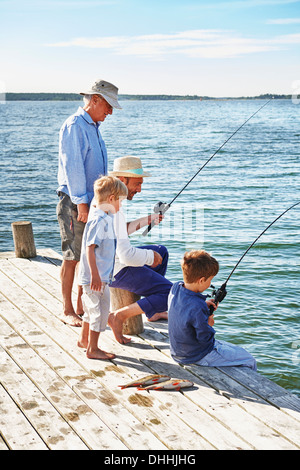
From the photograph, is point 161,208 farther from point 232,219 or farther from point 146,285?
point 232,219

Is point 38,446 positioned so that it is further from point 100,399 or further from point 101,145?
point 101,145

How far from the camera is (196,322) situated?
11.1 feet

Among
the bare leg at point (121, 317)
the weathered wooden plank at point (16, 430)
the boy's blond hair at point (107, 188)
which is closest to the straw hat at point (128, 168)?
the boy's blond hair at point (107, 188)

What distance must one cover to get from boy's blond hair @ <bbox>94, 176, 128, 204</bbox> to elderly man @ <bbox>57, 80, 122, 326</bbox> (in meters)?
0.44

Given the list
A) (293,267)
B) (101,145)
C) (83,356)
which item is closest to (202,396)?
(83,356)

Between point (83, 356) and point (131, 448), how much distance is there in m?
1.08

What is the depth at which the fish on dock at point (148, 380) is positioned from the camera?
3271 millimetres

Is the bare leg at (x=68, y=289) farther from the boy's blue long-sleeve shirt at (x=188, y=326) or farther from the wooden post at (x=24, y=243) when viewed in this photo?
the wooden post at (x=24, y=243)

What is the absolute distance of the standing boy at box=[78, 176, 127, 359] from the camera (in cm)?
346

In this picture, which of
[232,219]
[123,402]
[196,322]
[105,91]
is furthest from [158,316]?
[232,219]

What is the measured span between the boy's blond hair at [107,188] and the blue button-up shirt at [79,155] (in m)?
0.44

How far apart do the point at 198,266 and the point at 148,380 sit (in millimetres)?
704

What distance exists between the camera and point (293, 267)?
8.37 metres

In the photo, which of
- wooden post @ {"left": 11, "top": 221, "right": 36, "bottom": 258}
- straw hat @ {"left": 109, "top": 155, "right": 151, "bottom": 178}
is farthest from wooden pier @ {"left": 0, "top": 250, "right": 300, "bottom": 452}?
wooden post @ {"left": 11, "top": 221, "right": 36, "bottom": 258}
